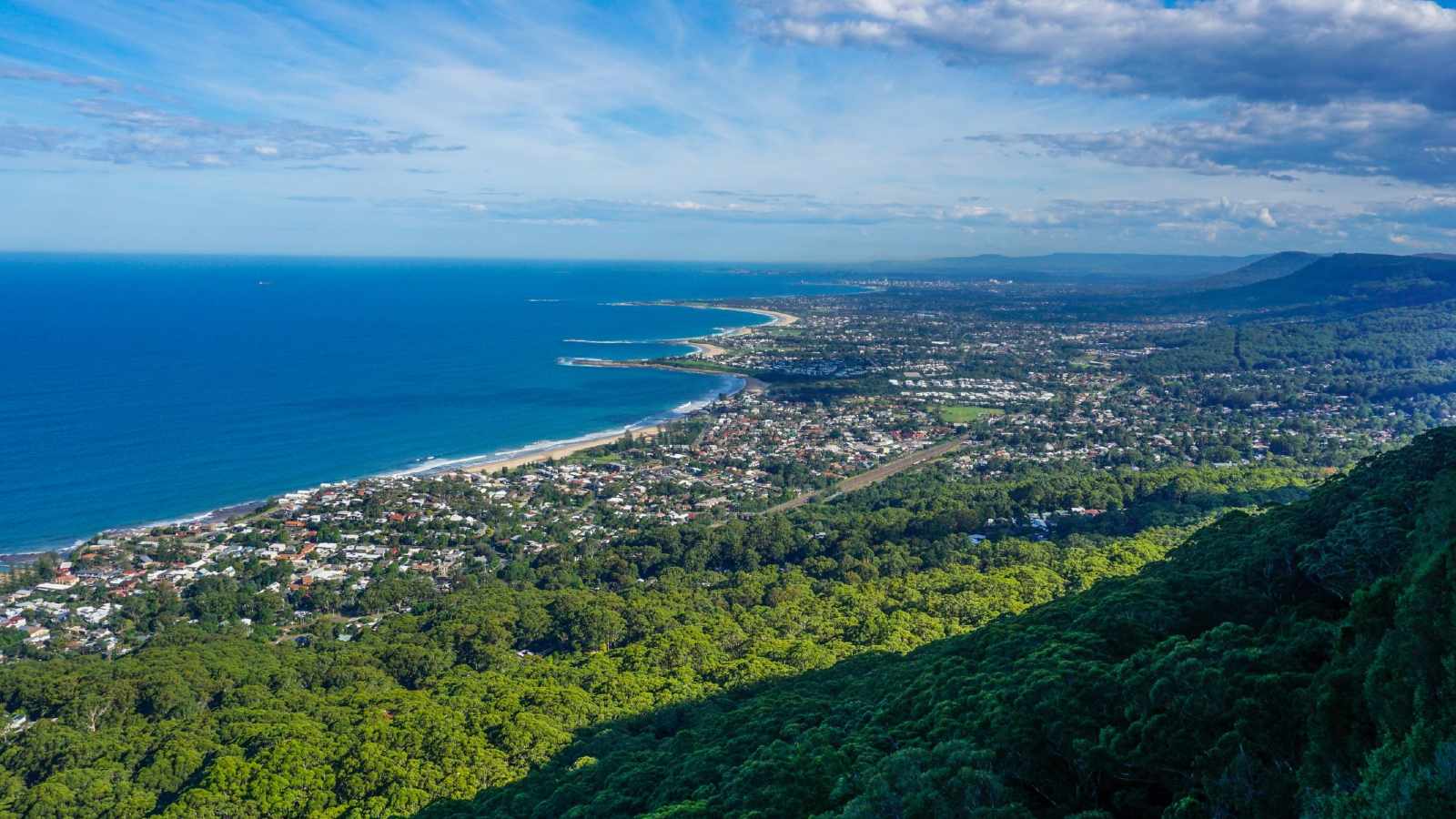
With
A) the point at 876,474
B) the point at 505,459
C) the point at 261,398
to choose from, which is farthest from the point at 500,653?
the point at 261,398

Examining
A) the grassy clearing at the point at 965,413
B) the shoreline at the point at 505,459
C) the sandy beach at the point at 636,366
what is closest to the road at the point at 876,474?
the grassy clearing at the point at 965,413

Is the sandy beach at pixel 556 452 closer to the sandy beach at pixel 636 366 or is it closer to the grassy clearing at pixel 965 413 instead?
the sandy beach at pixel 636 366

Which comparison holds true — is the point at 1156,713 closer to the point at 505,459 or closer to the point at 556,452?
the point at 505,459

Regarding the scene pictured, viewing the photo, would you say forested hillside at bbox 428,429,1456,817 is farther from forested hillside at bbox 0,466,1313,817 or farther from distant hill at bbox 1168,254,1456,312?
distant hill at bbox 1168,254,1456,312

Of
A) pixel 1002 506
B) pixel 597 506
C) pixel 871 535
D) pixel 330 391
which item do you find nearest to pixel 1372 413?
pixel 1002 506

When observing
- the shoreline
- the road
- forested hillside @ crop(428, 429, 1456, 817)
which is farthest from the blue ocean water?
forested hillside @ crop(428, 429, 1456, 817)

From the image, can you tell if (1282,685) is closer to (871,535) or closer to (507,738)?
(507,738)
